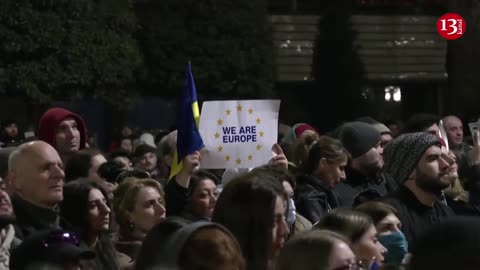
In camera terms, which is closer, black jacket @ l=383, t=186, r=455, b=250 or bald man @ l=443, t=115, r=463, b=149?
black jacket @ l=383, t=186, r=455, b=250

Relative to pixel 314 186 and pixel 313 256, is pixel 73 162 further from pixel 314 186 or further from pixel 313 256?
pixel 313 256

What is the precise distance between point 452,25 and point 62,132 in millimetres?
20530

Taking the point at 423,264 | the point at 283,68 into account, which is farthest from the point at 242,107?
the point at 283,68

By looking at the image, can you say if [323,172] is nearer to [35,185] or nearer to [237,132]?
[237,132]

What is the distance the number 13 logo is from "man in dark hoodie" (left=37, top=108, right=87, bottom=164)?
63.0 feet

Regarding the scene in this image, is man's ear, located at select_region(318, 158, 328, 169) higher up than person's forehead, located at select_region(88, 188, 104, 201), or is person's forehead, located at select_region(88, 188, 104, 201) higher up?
person's forehead, located at select_region(88, 188, 104, 201)

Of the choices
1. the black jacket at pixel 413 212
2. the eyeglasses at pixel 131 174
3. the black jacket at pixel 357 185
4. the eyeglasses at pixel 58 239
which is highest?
the eyeglasses at pixel 58 239

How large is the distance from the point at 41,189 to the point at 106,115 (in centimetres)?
1971

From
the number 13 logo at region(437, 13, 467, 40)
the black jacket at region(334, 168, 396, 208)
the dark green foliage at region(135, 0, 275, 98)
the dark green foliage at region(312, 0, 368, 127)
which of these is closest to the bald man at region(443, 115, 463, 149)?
the black jacket at region(334, 168, 396, 208)

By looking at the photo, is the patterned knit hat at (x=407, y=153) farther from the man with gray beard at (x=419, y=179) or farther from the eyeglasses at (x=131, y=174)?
the eyeglasses at (x=131, y=174)

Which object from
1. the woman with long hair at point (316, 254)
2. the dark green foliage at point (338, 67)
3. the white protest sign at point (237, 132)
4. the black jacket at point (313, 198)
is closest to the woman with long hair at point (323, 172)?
the black jacket at point (313, 198)

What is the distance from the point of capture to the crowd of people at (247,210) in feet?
15.9

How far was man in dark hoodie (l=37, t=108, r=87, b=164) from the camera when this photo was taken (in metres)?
9.74

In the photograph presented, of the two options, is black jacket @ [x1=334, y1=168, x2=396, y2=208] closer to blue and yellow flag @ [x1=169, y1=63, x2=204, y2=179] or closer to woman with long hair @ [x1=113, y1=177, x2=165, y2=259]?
blue and yellow flag @ [x1=169, y1=63, x2=204, y2=179]
